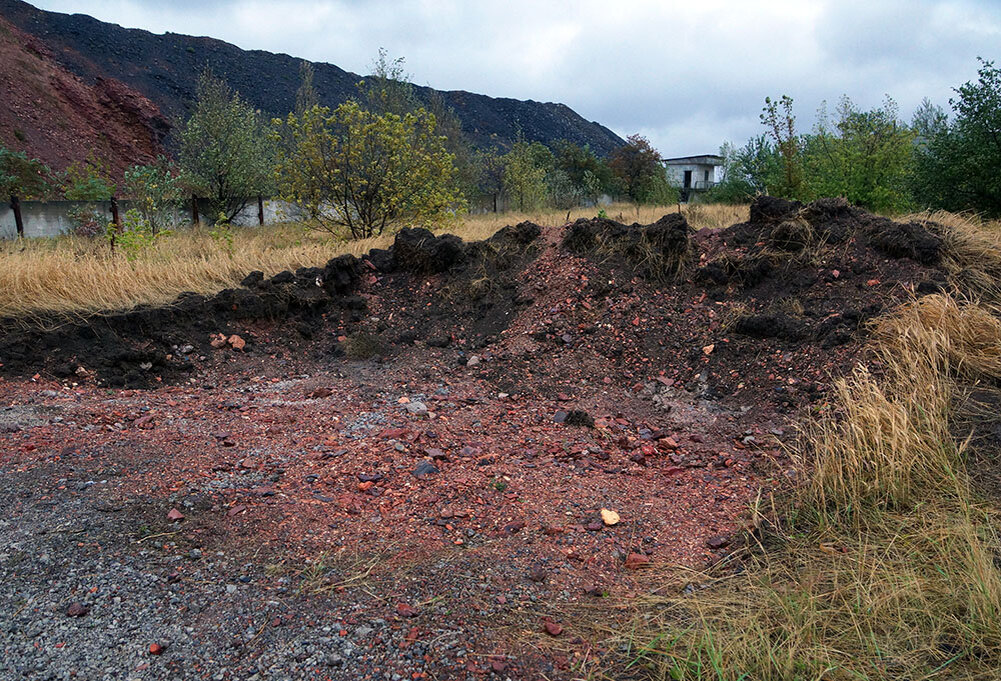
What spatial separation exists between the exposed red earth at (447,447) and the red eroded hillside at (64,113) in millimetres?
30680

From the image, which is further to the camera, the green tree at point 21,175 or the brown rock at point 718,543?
the green tree at point 21,175

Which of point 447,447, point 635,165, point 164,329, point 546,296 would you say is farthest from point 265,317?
point 635,165

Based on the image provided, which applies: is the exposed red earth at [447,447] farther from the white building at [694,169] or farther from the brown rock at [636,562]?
the white building at [694,169]

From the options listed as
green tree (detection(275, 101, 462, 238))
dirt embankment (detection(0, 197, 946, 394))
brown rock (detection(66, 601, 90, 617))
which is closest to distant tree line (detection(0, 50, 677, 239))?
green tree (detection(275, 101, 462, 238))

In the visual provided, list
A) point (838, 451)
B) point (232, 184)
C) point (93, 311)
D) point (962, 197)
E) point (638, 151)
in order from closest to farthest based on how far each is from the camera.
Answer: point (838, 451) → point (93, 311) → point (962, 197) → point (232, 184) → point (638, 151)

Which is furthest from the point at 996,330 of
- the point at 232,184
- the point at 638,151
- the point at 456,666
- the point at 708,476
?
the point at 638,151

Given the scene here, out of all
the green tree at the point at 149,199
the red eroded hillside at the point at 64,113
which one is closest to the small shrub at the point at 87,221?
the green tree at the point at 149,199

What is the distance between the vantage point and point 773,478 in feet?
12.5

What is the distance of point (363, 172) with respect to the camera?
418 inches

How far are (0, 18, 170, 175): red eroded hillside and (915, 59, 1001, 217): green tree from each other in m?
32.6

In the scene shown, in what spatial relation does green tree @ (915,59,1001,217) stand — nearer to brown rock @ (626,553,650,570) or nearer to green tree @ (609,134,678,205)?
brown rock @ (626,553,650,570)

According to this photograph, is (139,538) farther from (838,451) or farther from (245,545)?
(838,451)

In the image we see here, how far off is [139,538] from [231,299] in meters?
3.67

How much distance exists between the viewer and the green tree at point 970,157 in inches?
391
